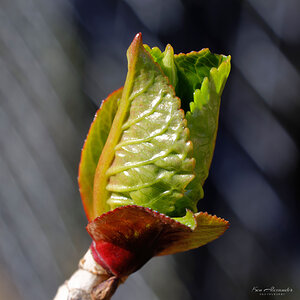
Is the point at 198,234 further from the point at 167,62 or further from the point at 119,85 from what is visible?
the point at 119,85

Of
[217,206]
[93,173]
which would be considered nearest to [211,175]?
[217,206]

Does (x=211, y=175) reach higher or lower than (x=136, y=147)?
lower

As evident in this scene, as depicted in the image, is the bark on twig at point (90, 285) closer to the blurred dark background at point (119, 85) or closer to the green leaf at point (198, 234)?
the green leaf at point (198, 234)

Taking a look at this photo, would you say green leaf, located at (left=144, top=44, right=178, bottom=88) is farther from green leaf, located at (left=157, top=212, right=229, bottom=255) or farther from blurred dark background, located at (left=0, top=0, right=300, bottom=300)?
blurred dark background, located at (left=0, top=0, right=300, bottom=300)

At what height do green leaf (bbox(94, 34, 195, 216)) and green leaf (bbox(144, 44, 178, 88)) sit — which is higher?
green leaf (bbox(144, 44, 178, 88))

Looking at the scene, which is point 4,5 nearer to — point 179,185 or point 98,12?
point 98,12

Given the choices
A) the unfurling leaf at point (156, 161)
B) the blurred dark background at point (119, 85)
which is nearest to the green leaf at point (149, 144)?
the unfurling leaf at point (156, 161)

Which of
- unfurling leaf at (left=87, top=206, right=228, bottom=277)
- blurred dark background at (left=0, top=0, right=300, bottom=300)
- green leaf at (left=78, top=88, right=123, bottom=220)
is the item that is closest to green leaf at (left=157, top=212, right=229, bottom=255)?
unfurling leaf at (left=87, top=206, right=228, bottom=277)
